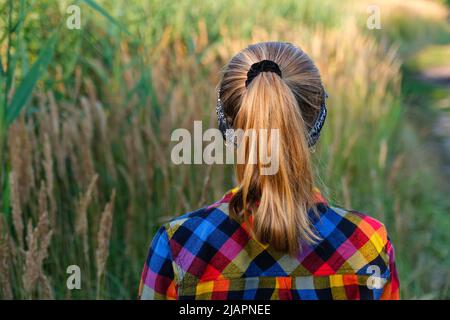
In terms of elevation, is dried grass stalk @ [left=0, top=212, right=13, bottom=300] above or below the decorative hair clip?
below

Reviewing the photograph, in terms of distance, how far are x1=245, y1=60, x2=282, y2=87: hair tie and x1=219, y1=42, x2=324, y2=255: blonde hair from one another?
11 mm

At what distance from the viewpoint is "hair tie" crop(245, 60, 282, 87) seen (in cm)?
135

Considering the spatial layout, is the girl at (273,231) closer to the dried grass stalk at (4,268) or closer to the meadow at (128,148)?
the meadow at (128,148)

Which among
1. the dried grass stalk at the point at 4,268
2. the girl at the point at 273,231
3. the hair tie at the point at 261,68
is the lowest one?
the dried grass stalk at the point at 4,268

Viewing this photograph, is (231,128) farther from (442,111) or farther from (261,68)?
(442,111)

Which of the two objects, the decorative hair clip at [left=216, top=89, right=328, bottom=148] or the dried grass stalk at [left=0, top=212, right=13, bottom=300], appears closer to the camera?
the decorative hair clip at [left=216, top=89, right=328, bottom=148]

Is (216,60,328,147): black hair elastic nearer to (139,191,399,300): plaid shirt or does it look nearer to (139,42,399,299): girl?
(139,42,399,299): girl

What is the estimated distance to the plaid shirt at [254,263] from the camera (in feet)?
4.32

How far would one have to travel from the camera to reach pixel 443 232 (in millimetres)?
3672

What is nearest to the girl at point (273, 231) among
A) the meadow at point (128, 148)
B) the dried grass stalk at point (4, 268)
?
the meadow at point (128, 148)

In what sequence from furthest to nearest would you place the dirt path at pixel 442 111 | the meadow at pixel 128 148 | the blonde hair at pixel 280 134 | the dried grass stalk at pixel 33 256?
the dirt path at pixel 442 111 → the meadow at pixel 128 148 → the dried grass stalk at pixel 33 256 → the blonde hair at pixel 280 134

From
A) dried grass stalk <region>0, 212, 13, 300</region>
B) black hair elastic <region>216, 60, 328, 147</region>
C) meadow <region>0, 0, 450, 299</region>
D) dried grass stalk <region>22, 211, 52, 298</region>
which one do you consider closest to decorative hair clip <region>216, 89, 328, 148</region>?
black hair elastic <region>216, 60, 328, 147</region>

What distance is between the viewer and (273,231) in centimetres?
128
